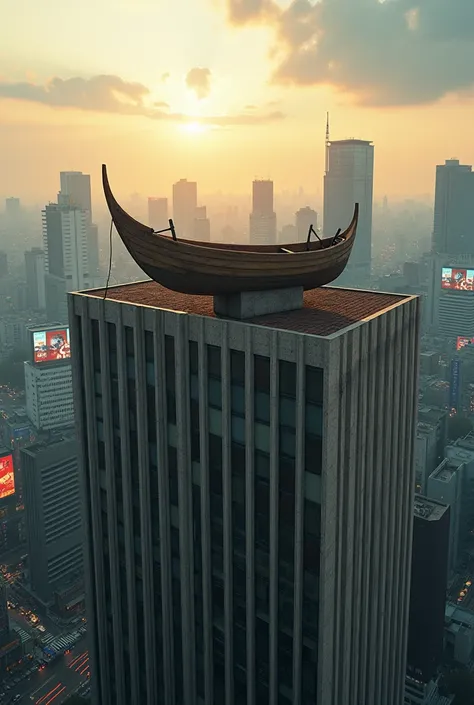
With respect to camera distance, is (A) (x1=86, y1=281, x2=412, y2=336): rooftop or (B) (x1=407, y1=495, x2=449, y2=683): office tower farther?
(B) (x1=407, y1=495, x2=449, y2=683): office tower

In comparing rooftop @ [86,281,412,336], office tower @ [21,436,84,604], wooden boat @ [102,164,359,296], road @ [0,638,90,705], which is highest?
wooden boat @ [102,164,359,296]

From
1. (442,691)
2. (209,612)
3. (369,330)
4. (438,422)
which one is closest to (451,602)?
(442,691)

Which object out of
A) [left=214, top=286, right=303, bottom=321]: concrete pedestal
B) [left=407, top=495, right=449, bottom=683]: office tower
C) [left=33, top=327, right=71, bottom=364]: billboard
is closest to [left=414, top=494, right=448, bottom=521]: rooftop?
[left=407, top=495, right=449, bottom=683]: office tower

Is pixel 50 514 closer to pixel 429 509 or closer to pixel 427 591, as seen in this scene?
pixel 427 591

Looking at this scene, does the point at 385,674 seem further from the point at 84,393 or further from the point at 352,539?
the point at 84,393

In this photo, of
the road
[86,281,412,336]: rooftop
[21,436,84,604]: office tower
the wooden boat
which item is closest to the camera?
the wooden boat

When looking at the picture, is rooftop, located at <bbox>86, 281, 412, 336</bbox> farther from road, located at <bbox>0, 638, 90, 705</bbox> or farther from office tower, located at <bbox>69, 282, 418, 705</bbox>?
road, located at <bbox>0, 638, 90, 705</bbox>
